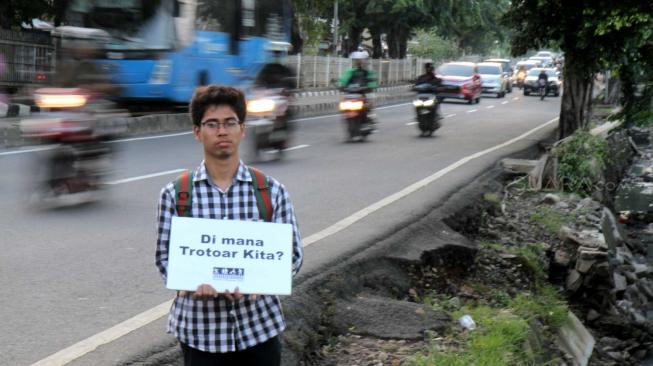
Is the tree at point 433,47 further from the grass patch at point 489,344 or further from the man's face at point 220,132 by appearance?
the man's face at point 220,132

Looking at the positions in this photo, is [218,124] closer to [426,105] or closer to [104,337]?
[104,337]

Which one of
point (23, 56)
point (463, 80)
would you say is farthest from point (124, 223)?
point (463, 80)

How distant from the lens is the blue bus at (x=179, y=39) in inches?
592

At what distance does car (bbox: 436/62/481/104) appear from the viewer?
3562 cm

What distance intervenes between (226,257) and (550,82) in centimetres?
4466

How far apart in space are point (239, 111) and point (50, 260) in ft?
13.9

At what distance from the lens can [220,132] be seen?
329 cm

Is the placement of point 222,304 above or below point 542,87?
below

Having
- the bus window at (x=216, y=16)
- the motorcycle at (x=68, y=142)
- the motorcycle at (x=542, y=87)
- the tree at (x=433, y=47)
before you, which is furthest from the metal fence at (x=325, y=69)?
the motorcycle at (x=68, y=142)

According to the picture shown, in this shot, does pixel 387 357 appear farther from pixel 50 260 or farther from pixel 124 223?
pixel 124 223

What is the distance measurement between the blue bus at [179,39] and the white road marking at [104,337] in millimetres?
9205

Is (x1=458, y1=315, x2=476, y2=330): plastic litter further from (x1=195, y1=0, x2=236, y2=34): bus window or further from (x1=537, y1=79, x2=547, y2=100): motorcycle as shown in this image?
(x1=537, y1=79, x2=547, y2=100): motorcycle

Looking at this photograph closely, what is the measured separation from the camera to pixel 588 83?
1839 cm

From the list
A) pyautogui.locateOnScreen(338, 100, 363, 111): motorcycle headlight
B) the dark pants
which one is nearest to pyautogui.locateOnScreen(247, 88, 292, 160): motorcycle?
pyautogui.locateOnScreen(338, 100, 363, 111): motorcycle headlight
